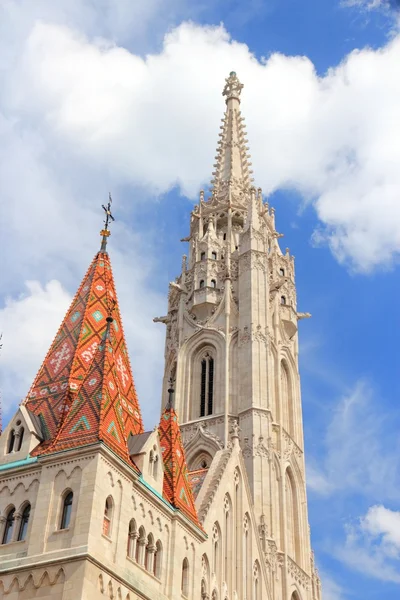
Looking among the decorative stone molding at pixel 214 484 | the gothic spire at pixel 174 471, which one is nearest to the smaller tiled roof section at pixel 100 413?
the gothic spire at pixel 174 471

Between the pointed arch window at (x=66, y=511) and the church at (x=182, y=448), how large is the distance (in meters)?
0.03

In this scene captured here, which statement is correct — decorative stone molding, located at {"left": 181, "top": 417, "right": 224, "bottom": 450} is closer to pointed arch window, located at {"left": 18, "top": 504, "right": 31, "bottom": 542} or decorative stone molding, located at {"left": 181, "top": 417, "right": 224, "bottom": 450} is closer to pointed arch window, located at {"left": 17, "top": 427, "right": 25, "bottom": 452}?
pointed arch window, located at {"left": 17, "top": 427, "right": 25, "bottom": 452}

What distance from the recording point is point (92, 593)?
20.1m

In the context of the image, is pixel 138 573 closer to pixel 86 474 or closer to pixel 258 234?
pixel 86 474

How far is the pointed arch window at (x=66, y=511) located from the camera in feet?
69.9

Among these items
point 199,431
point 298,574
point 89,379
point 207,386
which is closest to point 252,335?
point 207,386

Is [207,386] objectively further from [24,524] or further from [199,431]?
[24,524]

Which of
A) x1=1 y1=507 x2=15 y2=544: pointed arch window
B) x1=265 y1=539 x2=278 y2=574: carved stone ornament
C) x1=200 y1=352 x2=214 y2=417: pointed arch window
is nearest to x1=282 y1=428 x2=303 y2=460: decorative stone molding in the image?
x1=200 y1=352 x2=214 y2=417: pointed arch window

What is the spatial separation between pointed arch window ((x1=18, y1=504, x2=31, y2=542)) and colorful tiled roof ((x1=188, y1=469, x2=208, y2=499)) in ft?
27.3

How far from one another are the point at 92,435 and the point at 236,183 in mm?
31064

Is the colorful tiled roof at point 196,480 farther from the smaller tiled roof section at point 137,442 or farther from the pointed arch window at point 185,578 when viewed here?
the smaller tiled roof section at point 137,442

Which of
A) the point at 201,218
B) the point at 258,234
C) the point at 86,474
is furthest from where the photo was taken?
the point at 201,218

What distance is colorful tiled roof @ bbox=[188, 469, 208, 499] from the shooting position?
30.1 meters

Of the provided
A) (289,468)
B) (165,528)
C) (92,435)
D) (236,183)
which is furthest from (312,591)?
(236,183)
